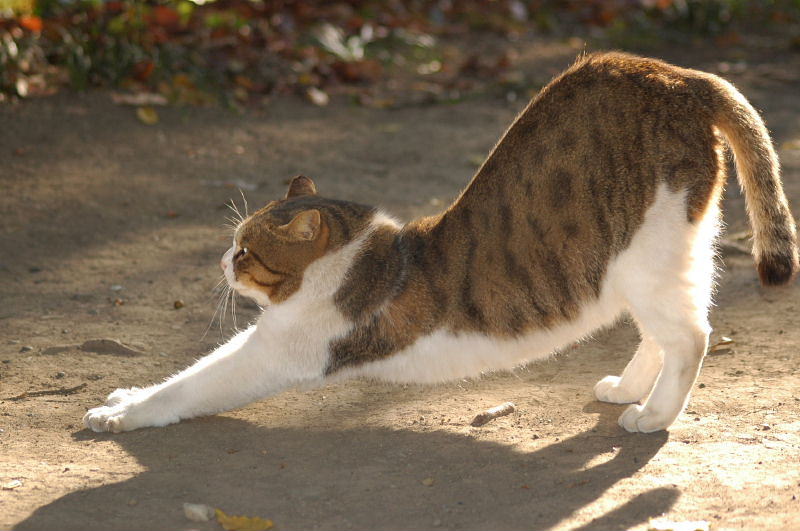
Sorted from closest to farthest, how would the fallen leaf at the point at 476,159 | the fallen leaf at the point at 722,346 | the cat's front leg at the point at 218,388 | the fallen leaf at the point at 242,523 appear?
the fallen leaf at the point at 242,523
the cat's front leg at the point at 218,388
the fallen leaf at the point at 722,346
the fallen leaf at the point at 476,159

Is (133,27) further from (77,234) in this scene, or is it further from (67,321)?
Result: (67,321)

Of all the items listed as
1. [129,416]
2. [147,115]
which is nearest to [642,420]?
[129,416]

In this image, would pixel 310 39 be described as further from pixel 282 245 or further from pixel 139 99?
pixel 282 245

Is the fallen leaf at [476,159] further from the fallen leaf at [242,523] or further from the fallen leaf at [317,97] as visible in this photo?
the fallen leaf at [242,523]

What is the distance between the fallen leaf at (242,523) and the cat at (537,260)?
78 cm

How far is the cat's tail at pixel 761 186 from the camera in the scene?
3.57 m

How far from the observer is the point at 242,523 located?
10.4 feet

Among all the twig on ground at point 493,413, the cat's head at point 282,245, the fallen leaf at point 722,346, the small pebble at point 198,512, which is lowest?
the small pebble at point 198,512

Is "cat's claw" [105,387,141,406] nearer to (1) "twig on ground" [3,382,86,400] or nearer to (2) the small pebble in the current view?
(1) "twig on ground" [3,382,86,400]

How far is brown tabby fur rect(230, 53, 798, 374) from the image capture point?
3.55 meters

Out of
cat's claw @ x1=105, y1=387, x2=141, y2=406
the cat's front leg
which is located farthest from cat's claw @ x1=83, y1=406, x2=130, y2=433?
cat's claw @ x1=105, y1=387, x2=141, y2=406

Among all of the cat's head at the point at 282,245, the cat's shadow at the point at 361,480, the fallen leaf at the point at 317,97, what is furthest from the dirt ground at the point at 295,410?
the fallen leaf at the point at 317,97

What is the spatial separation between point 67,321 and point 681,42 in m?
7.63

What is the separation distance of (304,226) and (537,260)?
882 mm
